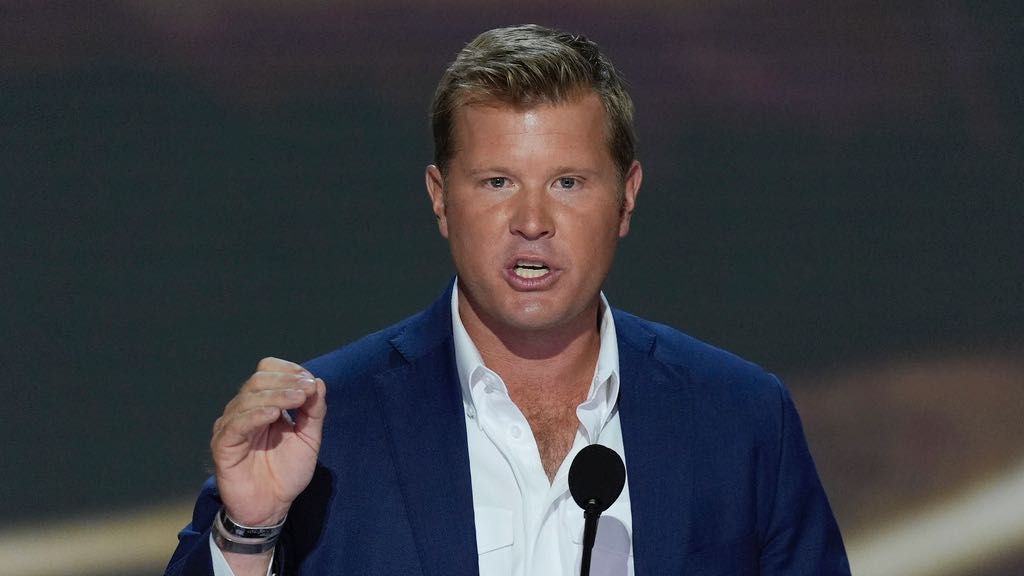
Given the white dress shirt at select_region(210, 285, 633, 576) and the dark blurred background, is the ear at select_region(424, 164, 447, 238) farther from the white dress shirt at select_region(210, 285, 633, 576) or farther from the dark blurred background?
the dark blurred background


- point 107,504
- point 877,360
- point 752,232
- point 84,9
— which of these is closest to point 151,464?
point 107,504

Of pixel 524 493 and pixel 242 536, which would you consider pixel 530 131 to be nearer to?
pixel 524 493

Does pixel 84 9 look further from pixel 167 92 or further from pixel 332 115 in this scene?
pixel 332 115

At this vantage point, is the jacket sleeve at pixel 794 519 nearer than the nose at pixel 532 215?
No

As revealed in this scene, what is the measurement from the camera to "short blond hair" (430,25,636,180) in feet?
7.73

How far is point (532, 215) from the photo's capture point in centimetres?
229

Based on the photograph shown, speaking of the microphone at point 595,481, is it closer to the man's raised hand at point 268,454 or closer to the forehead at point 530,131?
the man's raised hand at point 268,454

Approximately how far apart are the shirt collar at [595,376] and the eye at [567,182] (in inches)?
12.8

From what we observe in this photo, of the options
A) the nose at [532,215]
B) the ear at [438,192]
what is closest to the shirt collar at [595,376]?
the ear at [438,192]

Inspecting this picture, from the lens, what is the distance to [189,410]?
12.2 ft

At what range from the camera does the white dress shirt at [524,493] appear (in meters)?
2.30

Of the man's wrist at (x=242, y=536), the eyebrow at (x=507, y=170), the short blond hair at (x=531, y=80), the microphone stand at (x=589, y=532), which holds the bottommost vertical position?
the microphone stand at (x=589, y=532)

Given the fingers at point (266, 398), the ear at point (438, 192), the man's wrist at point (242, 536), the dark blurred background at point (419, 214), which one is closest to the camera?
the fingers at point (266, 398)

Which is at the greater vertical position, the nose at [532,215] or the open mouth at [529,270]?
the nose at [532,215]
